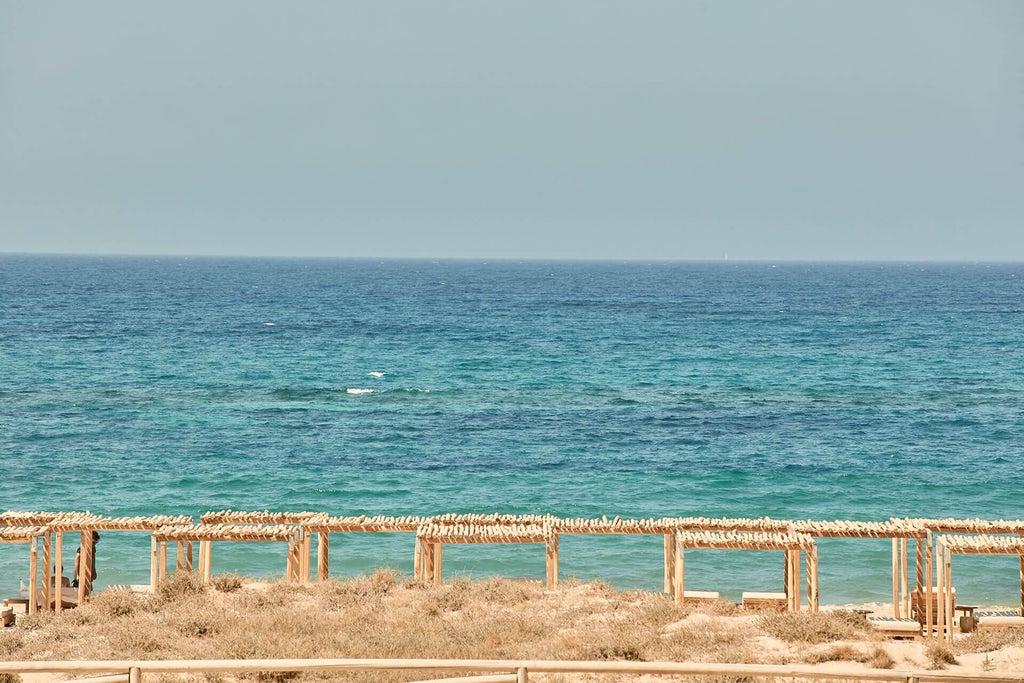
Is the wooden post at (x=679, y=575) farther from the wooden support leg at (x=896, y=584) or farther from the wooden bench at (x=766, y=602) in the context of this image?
the wooden support leg at (x=896, y=584)

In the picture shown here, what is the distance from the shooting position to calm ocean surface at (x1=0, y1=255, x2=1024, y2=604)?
2803 cm

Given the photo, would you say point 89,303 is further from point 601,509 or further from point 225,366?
point 601,509

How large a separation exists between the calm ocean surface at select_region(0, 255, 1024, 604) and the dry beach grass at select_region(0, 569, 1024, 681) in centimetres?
833

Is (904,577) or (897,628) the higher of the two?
(904,577)

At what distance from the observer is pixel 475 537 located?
1900cm

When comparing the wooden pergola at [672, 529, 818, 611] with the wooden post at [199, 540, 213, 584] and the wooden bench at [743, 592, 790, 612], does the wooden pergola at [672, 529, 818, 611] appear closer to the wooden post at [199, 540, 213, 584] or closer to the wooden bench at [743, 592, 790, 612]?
the wooden bench at [743, 592, 790, 612]

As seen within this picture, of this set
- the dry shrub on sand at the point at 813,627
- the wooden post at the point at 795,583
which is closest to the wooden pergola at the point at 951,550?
the dry shrub on sand at the point at 813,627

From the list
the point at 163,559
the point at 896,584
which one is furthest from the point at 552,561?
the point at 163,559

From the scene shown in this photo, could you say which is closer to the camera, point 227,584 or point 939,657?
point 939,657

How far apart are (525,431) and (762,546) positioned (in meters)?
26.3

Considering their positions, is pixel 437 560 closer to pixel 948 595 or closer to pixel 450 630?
pixel 450 630

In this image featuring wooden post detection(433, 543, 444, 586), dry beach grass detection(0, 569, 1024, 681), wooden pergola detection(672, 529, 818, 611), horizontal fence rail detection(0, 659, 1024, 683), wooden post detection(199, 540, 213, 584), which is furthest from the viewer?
wooden post detection(199, 540, 213, 584)

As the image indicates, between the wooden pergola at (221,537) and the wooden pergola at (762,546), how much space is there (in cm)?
655

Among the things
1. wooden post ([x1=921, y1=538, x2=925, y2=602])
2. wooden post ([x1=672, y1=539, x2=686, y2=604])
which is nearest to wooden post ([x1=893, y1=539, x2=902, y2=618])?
wooden post ([x1=921, y1=538, x2=925, y2=602])
